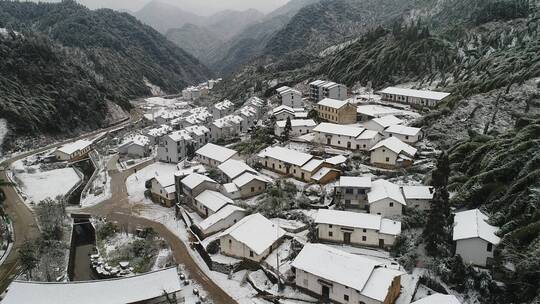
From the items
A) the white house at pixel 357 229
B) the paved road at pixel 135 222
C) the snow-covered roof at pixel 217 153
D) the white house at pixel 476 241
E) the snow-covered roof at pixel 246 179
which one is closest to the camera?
the white house at pixel 476 241

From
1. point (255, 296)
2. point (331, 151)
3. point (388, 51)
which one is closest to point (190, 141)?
point (331, 151)

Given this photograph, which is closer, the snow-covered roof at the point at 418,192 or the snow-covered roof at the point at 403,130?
the snow-covered roof at the point at 418,192

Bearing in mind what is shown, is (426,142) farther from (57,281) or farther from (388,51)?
(388,51)

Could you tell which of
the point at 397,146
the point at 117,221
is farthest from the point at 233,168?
the point at 397,146

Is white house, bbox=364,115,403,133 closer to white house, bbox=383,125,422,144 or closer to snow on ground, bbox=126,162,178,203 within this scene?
white house, bbox=383,125,422,144

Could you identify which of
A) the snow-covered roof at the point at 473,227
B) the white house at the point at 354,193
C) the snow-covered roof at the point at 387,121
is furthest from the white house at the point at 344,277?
the snow-covered roof at the point at 387,121

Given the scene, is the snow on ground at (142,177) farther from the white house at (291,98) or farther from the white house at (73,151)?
the white house at (291,98)

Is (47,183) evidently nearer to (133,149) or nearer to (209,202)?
(133,149)
